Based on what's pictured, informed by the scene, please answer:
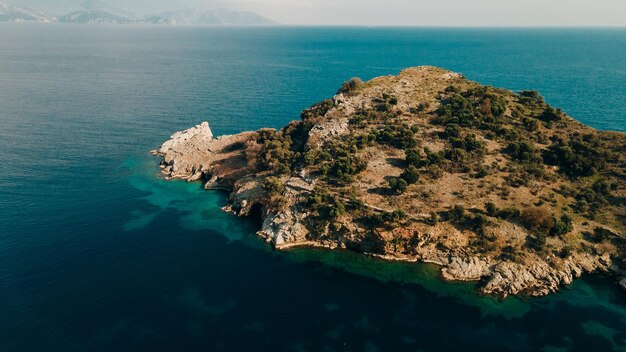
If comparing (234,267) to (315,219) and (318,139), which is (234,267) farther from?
(318,139)

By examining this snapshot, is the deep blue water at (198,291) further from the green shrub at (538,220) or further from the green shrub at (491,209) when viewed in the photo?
the green shrub at (491,209)

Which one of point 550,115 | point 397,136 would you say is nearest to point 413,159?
point 397,136

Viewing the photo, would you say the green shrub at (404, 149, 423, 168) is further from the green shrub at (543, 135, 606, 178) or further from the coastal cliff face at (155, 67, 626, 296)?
the green shrub at (543, 135, 606, 178)

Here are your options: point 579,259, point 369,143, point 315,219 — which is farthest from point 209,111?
point 579,259

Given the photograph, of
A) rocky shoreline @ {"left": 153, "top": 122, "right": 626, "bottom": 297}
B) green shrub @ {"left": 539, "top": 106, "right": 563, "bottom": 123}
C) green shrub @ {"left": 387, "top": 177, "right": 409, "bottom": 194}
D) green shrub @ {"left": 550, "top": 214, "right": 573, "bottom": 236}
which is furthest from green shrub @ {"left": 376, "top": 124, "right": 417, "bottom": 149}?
green shrub @ {"left": 539, "top": 106, "right": 563, "bottom": 123}

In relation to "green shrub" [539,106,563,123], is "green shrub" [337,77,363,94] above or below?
above

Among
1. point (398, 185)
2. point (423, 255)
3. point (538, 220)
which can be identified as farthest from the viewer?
point (398, 185)

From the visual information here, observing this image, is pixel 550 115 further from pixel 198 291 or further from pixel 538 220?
pixel 198 291

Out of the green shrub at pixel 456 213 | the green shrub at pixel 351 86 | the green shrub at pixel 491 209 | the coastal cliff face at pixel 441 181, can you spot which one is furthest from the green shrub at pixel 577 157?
the green shrub at pixel 351 86

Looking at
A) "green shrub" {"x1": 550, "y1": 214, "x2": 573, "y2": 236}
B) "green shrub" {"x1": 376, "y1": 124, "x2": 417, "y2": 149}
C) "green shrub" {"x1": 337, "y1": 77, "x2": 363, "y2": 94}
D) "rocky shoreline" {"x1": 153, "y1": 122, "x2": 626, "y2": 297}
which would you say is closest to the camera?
"rocky shoreline" {"x1": 153, "y1": 122, "x2": 626, "y2": 297}
